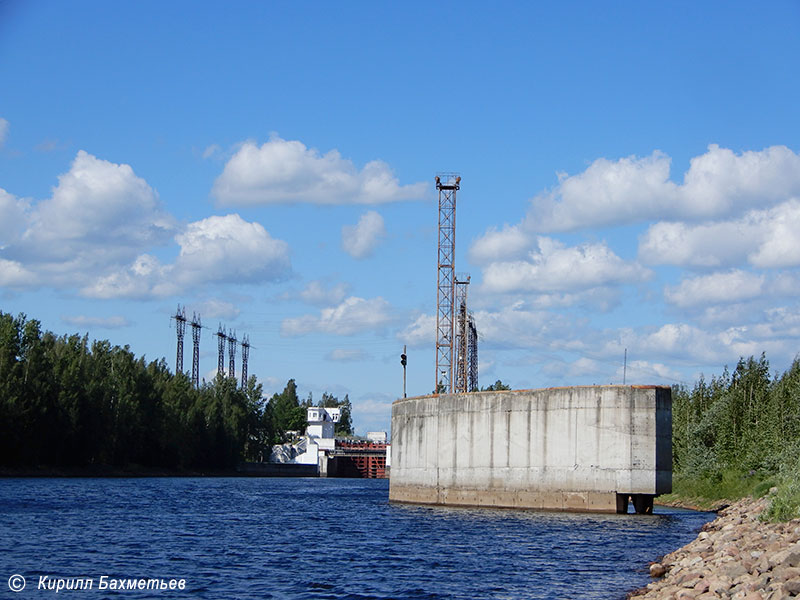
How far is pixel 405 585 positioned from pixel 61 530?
19319 millimetres

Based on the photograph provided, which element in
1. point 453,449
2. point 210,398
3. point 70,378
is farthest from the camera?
point 210,398

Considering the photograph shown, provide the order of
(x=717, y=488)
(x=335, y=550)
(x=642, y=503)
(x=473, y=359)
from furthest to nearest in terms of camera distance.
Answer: (x=473, y=359), (x=717, y=488), (x=642, y=503), (x=335, y=550)

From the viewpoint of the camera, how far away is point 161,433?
124 m

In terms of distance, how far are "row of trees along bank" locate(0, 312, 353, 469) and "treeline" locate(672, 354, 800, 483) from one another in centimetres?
6030

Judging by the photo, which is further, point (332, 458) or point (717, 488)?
point (332, 458)

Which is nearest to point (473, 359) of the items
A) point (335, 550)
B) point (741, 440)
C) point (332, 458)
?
point (332, 458)

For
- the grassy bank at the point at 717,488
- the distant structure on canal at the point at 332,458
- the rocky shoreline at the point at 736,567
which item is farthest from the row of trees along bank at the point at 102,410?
the rocky shoreline at the point at 736,567

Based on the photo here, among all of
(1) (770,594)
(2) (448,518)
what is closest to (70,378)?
(2) (448,518)

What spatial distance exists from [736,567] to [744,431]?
50054 mm

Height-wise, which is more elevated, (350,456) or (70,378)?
(70,378)

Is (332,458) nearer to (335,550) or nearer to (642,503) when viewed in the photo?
(642,503)

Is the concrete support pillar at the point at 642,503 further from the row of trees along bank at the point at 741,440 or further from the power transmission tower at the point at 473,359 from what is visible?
the power transmission tower at the point at 473,359

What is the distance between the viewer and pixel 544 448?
53.9m

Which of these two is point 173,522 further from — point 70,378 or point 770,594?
point 70,378
